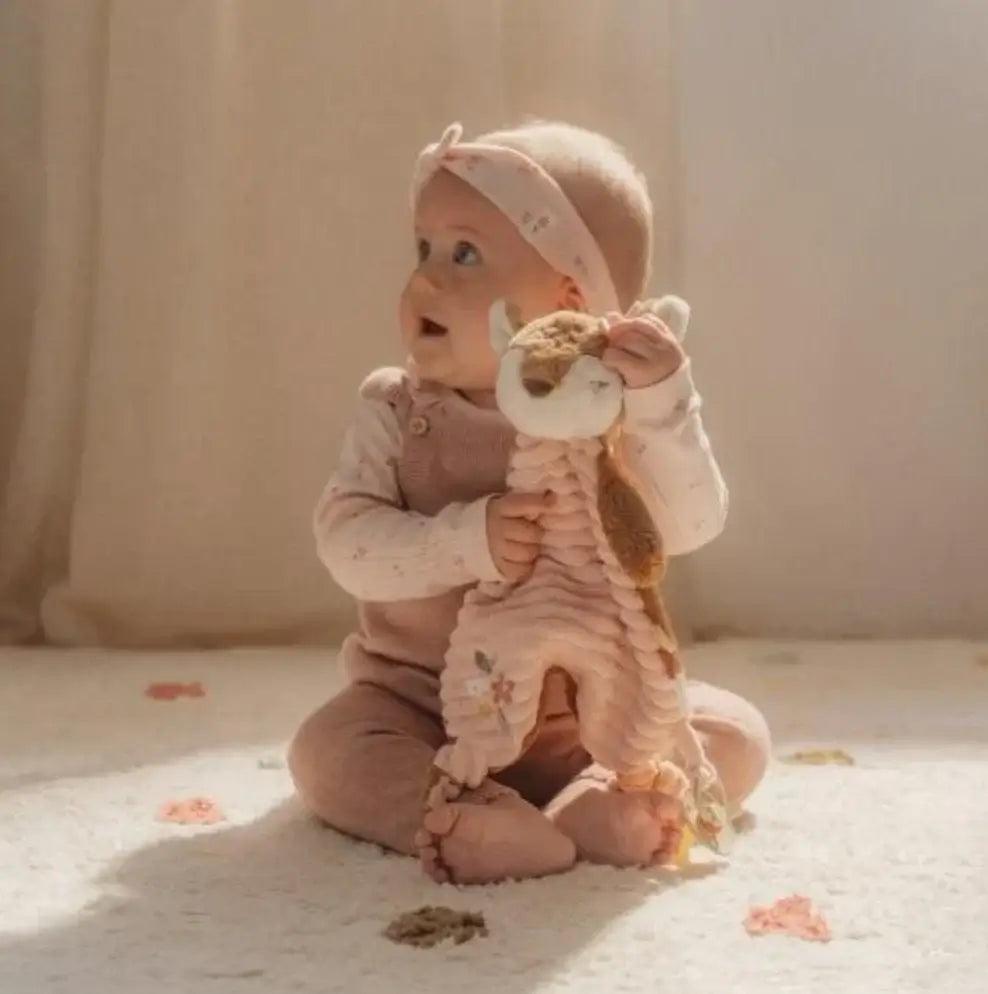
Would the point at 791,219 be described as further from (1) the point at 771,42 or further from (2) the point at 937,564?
(2) the point at 937,564

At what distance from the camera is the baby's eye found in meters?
0.96

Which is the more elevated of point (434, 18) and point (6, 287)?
point (434, 18)

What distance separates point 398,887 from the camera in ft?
2.86

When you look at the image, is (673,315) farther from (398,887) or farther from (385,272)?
(385,272)

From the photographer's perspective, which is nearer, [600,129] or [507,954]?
[507,954]

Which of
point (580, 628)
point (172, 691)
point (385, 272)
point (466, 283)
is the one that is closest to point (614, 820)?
point (580, 628)

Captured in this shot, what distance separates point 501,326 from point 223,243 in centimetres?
76

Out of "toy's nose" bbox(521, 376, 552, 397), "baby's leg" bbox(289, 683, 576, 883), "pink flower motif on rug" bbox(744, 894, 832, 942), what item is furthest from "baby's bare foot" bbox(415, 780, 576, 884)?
"toy's nose" bbox(521, 376, 552, 397)

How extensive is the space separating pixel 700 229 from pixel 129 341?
0.60 metres

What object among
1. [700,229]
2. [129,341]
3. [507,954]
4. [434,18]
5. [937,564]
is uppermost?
[434,18]

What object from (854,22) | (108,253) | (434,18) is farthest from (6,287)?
(854,22)

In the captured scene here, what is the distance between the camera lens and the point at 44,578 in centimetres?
165

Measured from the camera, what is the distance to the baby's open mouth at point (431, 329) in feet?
3.16

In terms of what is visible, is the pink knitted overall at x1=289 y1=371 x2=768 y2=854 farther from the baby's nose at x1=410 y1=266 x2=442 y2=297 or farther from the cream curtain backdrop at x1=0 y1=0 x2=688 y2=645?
the cream curtain backdrop at x1=0 y1=0 x2=688 y2=645
